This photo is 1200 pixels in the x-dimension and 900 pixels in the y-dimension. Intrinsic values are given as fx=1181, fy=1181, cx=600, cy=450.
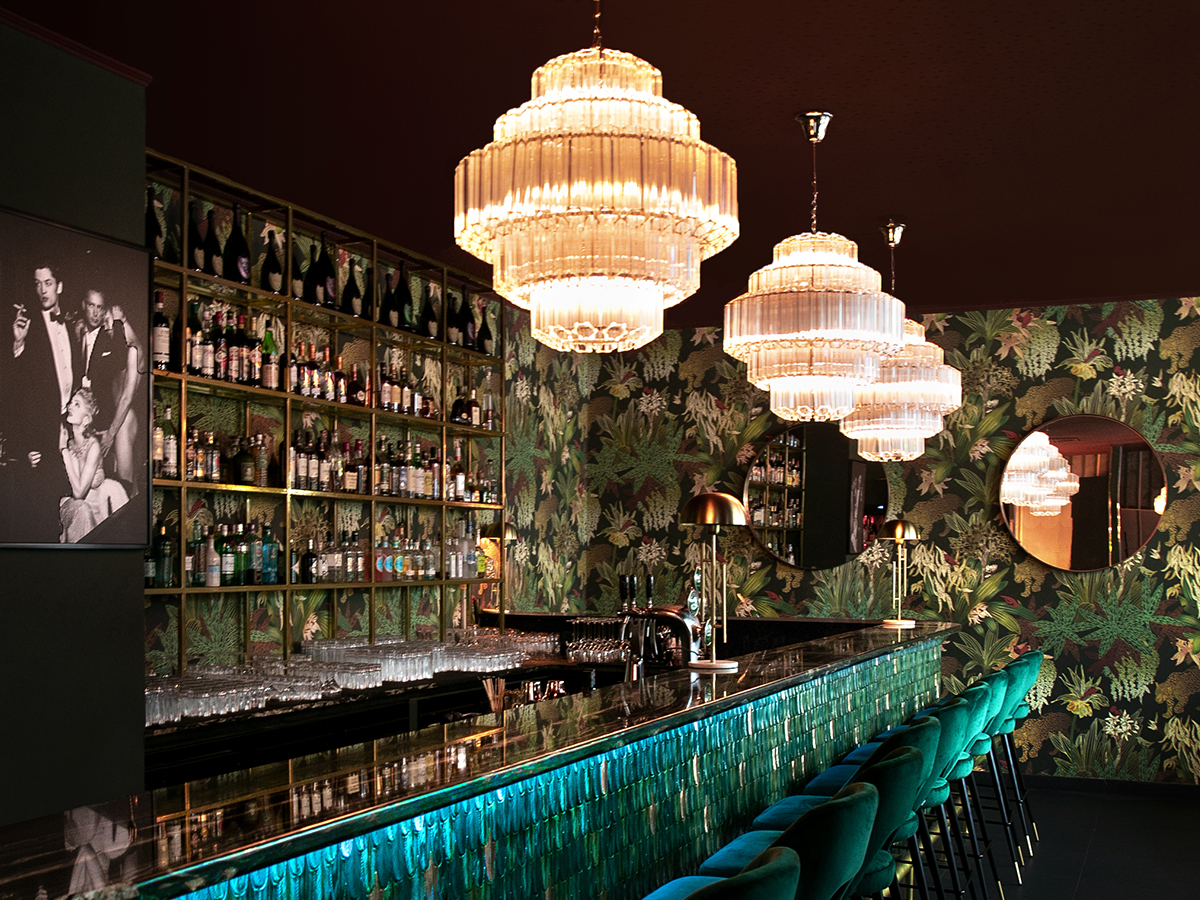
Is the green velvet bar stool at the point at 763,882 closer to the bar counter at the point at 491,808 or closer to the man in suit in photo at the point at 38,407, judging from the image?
the bar counter at the point at 491,808

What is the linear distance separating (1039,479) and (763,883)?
6696 millimetres

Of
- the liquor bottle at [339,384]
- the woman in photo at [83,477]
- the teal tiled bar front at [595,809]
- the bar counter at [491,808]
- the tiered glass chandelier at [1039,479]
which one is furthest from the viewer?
the tiered glass chandelier at [1039,479]

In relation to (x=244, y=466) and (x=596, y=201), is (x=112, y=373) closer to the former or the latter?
(x=596, y=201)

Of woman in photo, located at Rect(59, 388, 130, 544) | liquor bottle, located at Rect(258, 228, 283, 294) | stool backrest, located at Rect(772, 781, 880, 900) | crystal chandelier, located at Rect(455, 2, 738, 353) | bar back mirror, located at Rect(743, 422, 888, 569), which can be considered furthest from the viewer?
bar back mirror, located at Rect(743, 422, 888, 569)

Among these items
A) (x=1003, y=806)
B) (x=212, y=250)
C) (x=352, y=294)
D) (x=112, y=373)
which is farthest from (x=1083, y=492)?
(x=112, y=373)

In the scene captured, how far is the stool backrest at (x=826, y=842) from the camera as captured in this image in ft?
7.38

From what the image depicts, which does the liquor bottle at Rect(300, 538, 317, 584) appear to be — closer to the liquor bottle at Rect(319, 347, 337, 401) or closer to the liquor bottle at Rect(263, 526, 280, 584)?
the liquor bottle at Rect(263, 526, 280, 584)

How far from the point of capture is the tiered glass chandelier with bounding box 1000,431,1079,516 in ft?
25.8

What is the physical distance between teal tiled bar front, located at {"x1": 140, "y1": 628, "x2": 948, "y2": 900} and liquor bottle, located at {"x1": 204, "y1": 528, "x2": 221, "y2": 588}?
2.42m

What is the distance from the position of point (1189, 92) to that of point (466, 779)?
369 centimetres

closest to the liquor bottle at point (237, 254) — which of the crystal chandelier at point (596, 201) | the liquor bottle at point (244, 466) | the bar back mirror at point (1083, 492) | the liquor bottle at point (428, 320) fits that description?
the liquor bottle at point (244, 466)

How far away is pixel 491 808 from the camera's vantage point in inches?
90.3

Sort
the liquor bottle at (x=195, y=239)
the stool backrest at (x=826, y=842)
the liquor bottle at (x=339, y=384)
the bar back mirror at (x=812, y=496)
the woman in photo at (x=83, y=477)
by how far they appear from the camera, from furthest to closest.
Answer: the bar back mirror at (x=812, y=496) → the liquor bottle at (x=339, y=384) → the liquor bottle at (x=195, y=239) → the woman in photo at (x=83, y=477) → the stool backrest at (x=826, y=842)

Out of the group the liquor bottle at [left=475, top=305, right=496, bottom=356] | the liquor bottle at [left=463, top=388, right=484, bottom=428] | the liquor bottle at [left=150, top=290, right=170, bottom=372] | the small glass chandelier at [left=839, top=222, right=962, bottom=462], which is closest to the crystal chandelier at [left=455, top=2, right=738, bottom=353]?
the liquor bottle at [left=150, top=290, right=170, bottom=372]
